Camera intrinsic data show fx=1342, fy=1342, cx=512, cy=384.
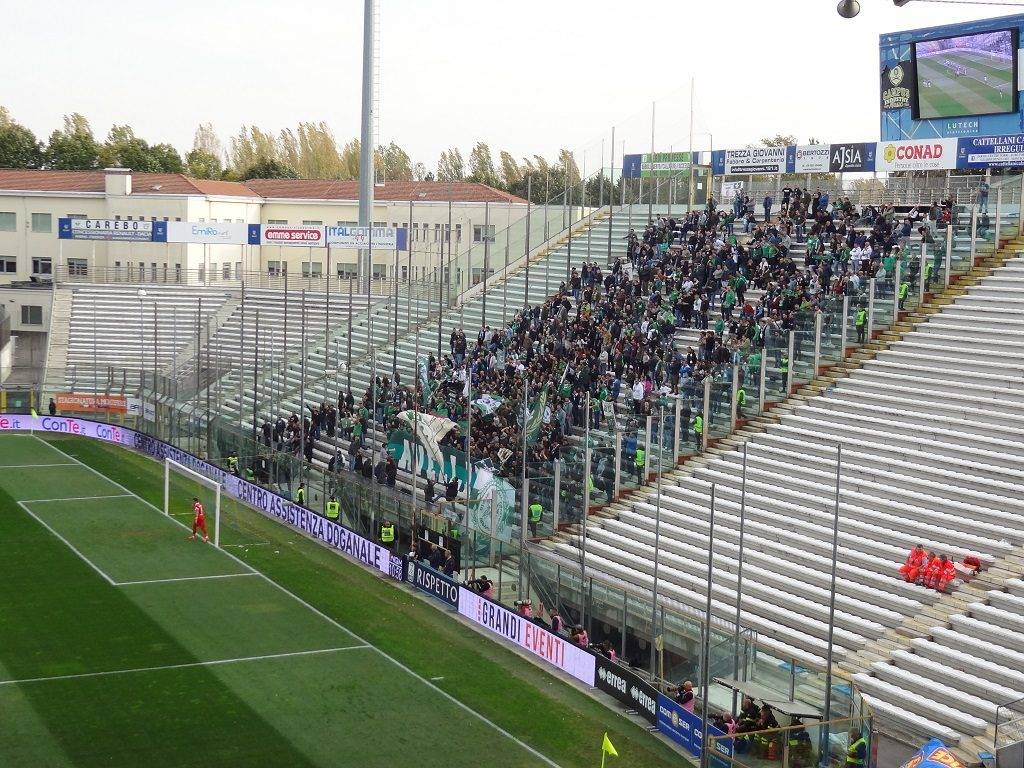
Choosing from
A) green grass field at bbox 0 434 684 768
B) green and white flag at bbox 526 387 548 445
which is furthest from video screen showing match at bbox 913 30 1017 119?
green grass field at bbox 0 434 684 768

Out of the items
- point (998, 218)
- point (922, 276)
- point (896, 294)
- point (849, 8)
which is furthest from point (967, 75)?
point (849, 8)

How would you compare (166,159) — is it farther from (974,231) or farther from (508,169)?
(974,231)

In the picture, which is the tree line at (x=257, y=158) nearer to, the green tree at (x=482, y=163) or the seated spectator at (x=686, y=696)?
the green tree at (x=482, y=163)

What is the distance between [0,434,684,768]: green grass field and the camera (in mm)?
22797

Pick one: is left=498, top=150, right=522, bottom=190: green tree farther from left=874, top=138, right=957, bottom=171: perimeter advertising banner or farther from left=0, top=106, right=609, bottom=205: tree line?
left=874, top=138, right=957, bottom=171: perimeter advertising banner

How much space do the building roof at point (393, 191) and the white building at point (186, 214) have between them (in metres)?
0.10

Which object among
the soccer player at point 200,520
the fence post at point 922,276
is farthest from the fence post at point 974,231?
the soccer player at point 200,520

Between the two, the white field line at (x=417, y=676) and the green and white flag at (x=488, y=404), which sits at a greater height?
the green and white flag at (x=488, y=404)

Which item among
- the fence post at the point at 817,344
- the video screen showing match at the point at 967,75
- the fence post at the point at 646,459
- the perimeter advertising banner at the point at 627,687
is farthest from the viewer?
the video screen showing match at the point at 967,75

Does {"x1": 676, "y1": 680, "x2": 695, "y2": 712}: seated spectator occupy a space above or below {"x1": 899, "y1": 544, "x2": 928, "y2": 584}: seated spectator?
below

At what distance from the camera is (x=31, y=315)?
246 feet

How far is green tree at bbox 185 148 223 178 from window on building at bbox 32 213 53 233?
36566 mm

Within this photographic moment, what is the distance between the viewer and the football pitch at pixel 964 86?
131 feet

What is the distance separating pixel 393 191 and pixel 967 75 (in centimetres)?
4694
